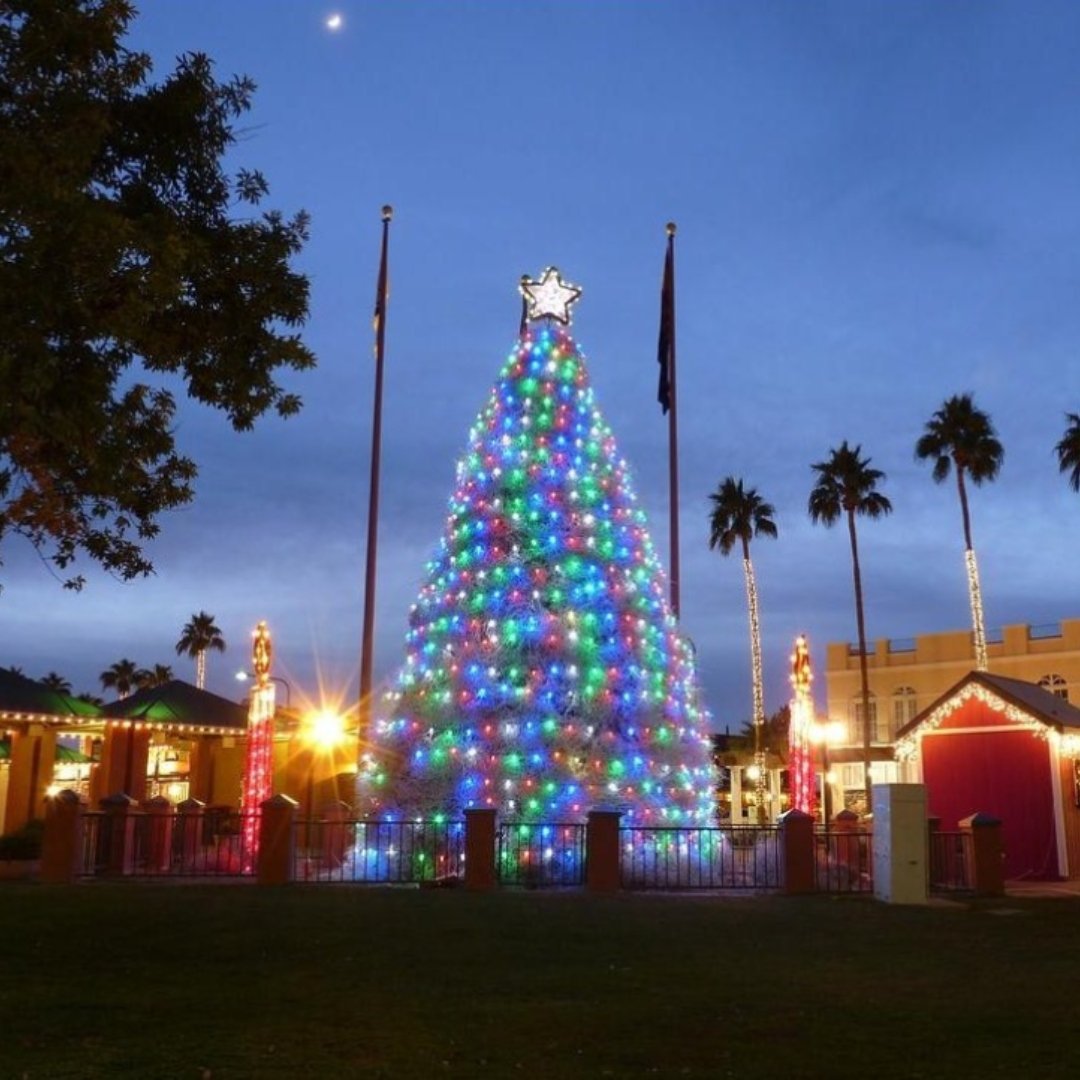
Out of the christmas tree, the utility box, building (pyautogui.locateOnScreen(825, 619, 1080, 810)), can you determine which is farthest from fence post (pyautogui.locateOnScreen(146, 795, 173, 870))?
building (pyautogui.locateOnScreen(825, 619, 1080, 810))

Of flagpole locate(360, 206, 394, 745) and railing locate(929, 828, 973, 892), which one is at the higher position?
flagpole locate(360, 206, 394, 745)

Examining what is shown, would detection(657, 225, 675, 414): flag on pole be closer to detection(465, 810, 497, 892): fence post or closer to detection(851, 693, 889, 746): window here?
detection(465, 810, 497, 892): fence post

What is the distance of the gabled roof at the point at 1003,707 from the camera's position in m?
23.1

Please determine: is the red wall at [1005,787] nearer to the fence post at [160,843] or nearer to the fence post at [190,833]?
the fence post at [190,833]

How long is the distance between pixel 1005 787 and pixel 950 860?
4.87m

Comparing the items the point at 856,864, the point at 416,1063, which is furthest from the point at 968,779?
the point at 416,1063

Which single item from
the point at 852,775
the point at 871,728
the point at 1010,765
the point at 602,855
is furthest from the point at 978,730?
the point at 871,728

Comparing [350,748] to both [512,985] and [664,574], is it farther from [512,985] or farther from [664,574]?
[512,985]

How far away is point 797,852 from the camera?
1769 cm

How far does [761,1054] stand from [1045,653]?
47.8 m

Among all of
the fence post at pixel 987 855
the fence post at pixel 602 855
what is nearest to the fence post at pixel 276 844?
the fence post at pixel 602 855

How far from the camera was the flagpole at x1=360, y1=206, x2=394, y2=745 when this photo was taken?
24781 millimetres

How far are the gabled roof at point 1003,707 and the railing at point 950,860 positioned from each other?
4858mm

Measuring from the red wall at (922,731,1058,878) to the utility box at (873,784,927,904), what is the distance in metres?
6.06
